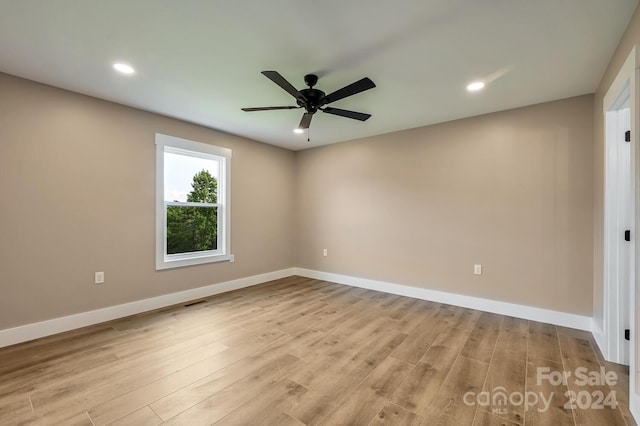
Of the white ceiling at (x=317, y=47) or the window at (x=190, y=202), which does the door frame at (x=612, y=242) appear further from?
the window at (x=190, y=202)

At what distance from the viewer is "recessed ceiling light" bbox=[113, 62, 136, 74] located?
2.39m

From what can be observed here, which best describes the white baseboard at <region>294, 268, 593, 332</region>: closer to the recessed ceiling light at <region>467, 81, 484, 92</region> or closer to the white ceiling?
the white ceiling

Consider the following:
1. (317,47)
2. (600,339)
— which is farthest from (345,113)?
(600,339)

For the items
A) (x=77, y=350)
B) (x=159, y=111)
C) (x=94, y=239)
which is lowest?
(x=77, y=350)

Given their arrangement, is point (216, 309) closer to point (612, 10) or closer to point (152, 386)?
point (152, 386)

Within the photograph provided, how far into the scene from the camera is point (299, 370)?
83.3 inches

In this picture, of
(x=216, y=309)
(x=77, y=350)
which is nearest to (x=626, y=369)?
(x=216, y=309)

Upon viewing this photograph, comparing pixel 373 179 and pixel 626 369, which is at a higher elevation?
pixel 373 179

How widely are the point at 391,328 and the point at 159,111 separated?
12.5 feet

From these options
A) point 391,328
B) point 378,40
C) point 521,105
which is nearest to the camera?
point 378,40

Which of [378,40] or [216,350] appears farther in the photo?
[216,350]

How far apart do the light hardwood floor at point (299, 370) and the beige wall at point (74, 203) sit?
0.44 metres

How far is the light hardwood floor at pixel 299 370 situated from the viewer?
1650 millimetres

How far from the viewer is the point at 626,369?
6.95ft
